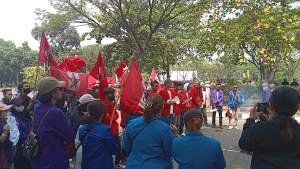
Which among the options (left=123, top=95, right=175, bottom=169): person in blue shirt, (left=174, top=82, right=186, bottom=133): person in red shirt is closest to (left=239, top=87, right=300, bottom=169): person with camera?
(left=123, top=95, right=175, bottom=169): person in blue shirt

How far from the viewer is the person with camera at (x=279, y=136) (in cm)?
370

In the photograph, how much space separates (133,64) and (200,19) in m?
11.8

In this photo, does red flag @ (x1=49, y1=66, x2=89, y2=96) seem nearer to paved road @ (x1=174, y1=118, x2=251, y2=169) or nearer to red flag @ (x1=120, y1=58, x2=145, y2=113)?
paved road @ (x1=174, y1=118, x2=251, y2=169)

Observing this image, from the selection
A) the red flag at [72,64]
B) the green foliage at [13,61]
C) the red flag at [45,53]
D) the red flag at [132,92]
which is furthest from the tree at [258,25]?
the green foliage at [13,61]

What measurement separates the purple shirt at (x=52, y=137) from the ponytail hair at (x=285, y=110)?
7.47 ft

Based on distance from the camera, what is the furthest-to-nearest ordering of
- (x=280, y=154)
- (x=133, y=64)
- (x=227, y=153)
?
1. (x=227, y=153)
2. (x=133, y=64)
3. (x=280, y=154)

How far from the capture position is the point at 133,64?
6.02 meters

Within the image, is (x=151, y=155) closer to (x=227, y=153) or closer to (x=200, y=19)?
(x=227, y=153)

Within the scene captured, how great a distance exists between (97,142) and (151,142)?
0.86m

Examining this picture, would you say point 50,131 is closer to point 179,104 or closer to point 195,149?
point 195,149

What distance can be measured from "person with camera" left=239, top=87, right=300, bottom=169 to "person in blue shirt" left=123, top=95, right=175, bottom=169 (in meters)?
0.99

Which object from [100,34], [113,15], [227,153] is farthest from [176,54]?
[227,153]

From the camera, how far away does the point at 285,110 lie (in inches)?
147

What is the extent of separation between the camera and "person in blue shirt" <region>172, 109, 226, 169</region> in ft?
14.1
